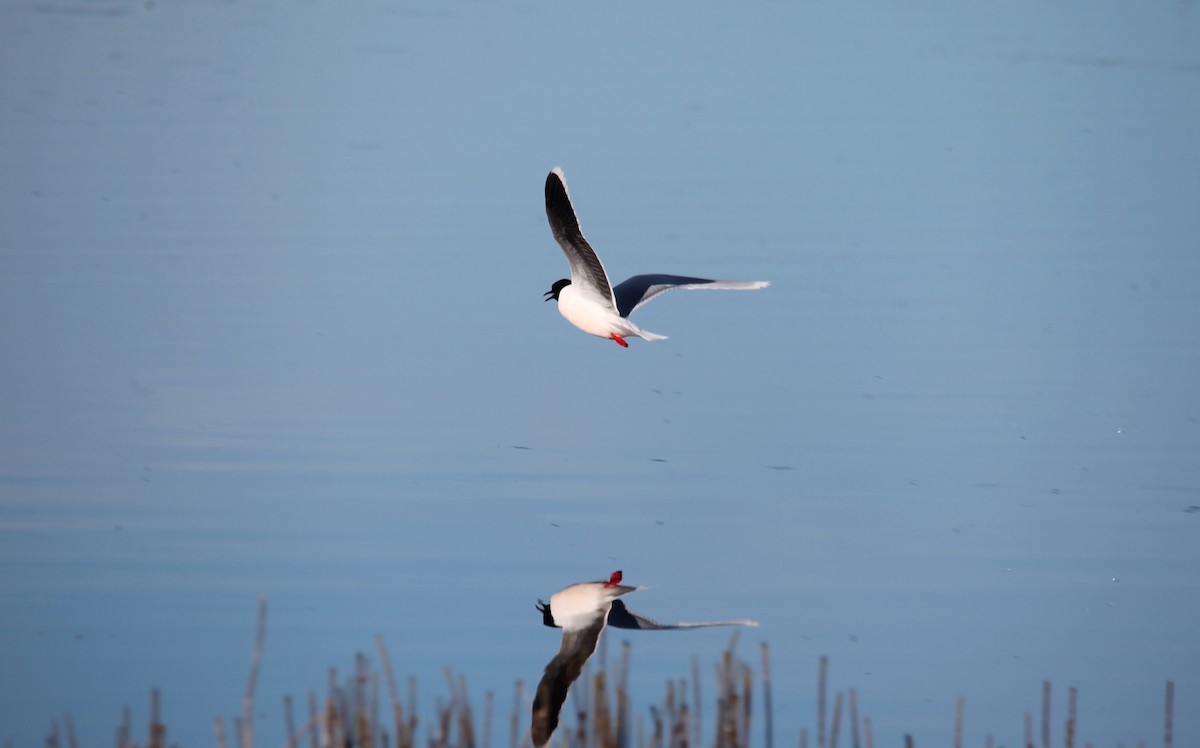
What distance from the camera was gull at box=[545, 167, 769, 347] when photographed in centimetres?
664

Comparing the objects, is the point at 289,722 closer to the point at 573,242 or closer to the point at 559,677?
the point at 559,677

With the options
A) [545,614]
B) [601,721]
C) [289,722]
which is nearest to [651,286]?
[545,614]

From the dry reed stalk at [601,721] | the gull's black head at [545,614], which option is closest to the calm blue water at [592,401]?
the gull's black head at [545,614]

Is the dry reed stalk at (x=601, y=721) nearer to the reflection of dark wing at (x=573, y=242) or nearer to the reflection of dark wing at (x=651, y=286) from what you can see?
the reflection of dark wing at (x=573, y=242)

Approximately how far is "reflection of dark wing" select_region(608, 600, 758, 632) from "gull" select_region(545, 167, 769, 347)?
1.15 meters

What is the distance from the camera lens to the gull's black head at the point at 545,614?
5.89 metres

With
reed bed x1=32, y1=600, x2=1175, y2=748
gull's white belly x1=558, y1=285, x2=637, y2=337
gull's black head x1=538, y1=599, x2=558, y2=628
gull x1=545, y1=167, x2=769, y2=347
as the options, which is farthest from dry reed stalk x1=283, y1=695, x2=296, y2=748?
gull's white belly x1=558, y1=285, x2=637, y2=337

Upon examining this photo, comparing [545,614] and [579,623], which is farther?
[545,614]

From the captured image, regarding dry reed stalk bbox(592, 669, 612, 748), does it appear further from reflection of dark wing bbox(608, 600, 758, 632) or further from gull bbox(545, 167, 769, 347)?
gull bbox(545, 167, 769, 347)

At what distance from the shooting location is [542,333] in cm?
987

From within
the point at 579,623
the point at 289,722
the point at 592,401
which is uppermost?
the point at 592,401

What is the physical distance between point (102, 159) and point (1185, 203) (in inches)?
332

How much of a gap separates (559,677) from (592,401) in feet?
10.7

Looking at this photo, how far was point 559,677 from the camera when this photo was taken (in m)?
5.42
